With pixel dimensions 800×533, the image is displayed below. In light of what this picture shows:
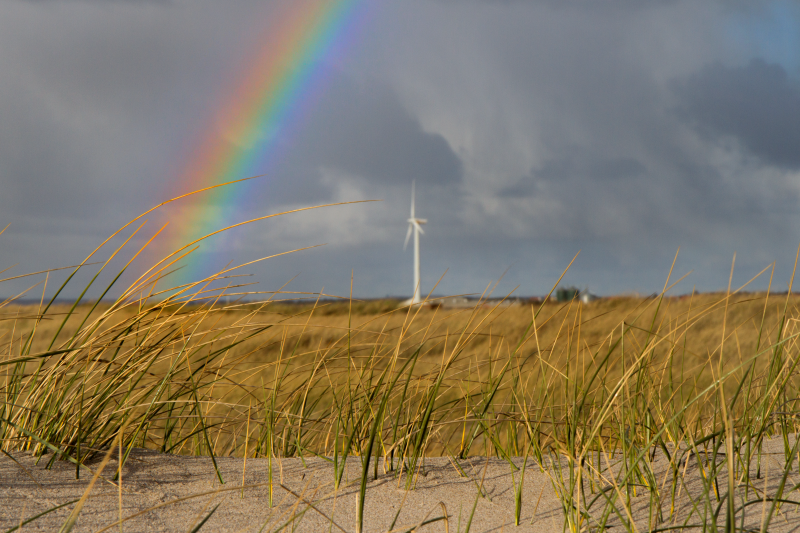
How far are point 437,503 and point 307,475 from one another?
494 mm

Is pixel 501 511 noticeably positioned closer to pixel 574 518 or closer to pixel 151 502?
pixel 574 518

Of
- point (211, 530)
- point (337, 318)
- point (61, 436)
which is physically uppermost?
point (337, 318)

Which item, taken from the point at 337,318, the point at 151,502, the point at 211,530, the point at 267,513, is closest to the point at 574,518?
the point at 267,513

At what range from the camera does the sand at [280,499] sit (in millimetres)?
1552

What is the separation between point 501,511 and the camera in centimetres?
171

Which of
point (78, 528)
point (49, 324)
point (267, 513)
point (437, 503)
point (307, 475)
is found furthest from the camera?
point (49, 324)

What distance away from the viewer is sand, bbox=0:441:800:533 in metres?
1.55

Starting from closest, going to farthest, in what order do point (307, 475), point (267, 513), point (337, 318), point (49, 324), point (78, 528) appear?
point (78, 528) < point (267, 513) < point (307, 475) < point (49, 324) < point (337, 318)

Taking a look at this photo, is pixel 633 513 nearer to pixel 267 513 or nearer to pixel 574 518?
pixel 574 518

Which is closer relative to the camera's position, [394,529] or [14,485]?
[394,529]

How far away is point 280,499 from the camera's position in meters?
1.74

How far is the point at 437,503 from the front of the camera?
5.70ft

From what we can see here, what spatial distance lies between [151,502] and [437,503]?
2.86 feet

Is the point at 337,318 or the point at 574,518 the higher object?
the point at 337,318
